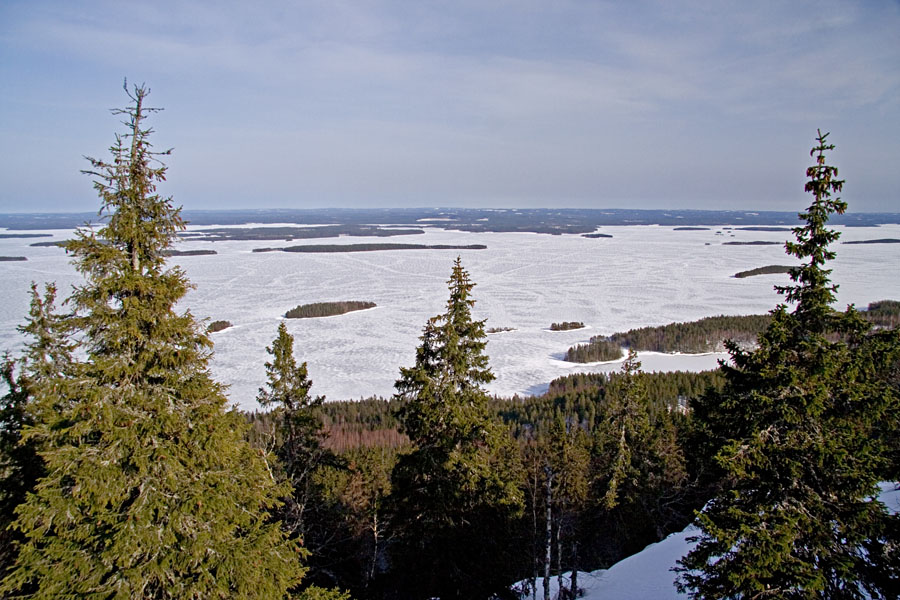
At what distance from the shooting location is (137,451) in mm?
6059

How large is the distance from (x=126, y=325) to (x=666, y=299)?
84273 millimetres

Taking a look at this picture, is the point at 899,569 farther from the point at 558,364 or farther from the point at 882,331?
the point at 558,364

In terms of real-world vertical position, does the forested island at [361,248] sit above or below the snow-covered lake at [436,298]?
above

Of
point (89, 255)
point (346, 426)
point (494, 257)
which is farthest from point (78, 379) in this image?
point (494, 257)

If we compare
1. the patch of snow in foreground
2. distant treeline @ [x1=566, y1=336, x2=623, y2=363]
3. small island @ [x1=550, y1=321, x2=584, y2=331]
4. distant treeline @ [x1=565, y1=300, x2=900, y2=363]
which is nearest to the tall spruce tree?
the patch of snow in foreground

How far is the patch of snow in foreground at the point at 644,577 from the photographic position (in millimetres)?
15219

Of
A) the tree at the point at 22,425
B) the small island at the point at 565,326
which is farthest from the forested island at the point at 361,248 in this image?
the tree at the point at 22,425

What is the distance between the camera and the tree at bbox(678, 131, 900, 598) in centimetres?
706

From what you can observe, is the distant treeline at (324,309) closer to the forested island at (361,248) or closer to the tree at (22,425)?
the tree at (22,425)

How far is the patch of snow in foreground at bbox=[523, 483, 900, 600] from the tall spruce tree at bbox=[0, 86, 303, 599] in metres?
12.3

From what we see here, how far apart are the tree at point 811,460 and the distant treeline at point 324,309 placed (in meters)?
64.7

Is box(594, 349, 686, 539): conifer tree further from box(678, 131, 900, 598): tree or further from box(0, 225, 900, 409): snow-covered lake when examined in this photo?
box(0, 225, 900, 409): snow-covered lake

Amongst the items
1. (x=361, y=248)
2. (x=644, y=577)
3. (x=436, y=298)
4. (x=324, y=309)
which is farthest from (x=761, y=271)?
(x=361, y=248)

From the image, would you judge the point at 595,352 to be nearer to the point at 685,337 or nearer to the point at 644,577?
the point at 685,337
